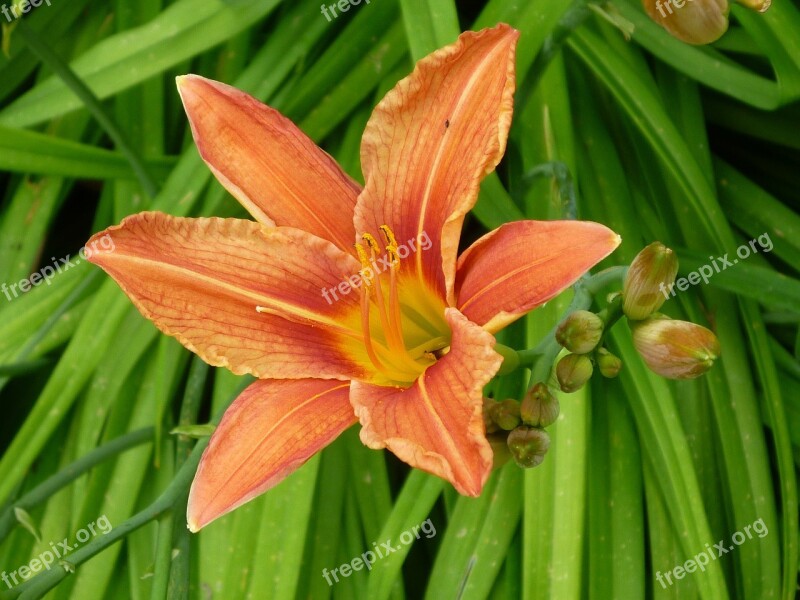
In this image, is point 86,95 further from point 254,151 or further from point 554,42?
point 554,42

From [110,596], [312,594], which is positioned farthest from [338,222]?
[110,596]

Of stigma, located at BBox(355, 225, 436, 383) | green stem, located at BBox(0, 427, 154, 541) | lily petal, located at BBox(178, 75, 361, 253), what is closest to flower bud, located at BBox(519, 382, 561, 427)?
stigma, located at BBox(355, 225, 436, 383)

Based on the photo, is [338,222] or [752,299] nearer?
[338,222]

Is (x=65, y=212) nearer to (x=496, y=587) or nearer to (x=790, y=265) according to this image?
(x=496, y=587)

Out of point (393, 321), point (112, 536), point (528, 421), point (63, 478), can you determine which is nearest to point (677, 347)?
point (528, 421)

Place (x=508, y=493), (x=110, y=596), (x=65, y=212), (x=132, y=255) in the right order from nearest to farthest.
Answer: (x=132, y=255)
(x=508, y=493)
(x=110, y=596)
(x=65, y=212)

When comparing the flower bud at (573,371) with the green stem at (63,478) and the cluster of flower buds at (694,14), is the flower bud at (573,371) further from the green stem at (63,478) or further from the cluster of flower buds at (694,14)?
the green stem at (63,478)

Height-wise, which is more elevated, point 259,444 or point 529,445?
point 259,444

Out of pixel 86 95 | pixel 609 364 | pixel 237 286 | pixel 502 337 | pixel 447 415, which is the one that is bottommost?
pixel 502 337
